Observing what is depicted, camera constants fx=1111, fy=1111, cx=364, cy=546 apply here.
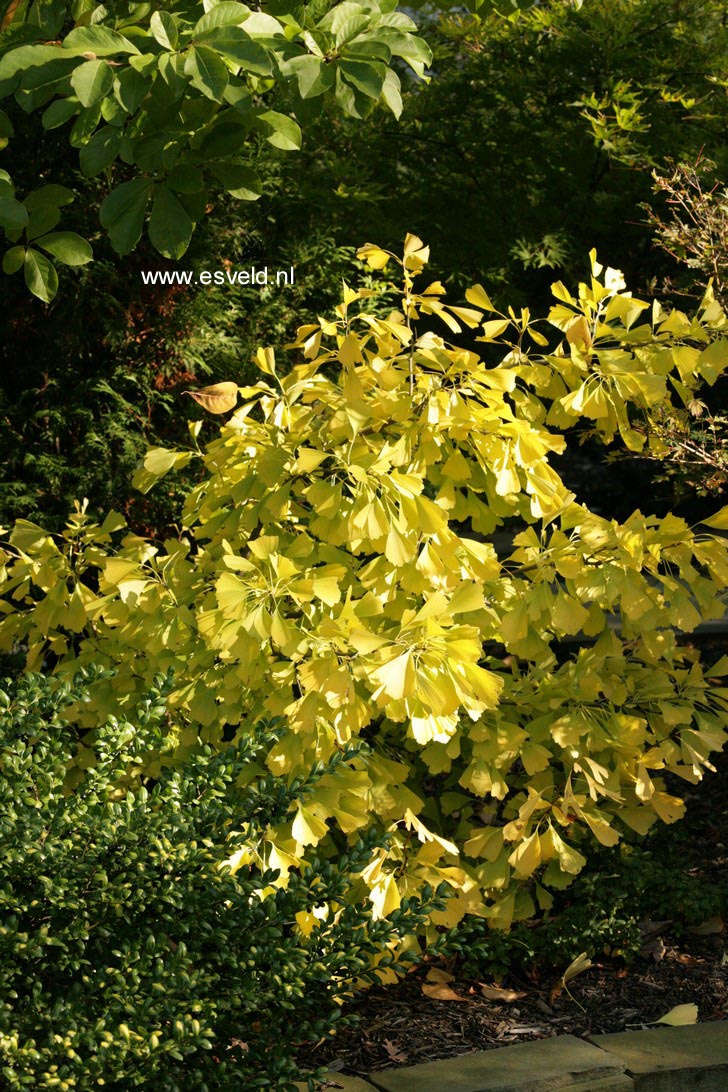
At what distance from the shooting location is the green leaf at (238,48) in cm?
249

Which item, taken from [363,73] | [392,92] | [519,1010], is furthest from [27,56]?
[519,1010]

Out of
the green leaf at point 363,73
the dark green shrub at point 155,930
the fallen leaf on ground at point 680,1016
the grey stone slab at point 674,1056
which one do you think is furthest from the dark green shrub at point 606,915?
the green leaf at point 363,73

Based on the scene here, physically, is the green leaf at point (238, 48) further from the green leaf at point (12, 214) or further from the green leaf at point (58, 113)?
the green leaf at point (12, 214)

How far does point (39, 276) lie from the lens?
295 centimetres

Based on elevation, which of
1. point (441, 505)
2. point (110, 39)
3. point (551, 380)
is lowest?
point (441, 505)

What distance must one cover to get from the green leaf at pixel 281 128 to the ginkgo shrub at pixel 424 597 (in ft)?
1.14

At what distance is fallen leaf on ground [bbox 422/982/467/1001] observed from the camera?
311 centimetres

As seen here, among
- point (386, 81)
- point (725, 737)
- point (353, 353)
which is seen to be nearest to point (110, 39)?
point (386, 81)

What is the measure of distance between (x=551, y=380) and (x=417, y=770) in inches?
49.9

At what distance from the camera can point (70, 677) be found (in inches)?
129

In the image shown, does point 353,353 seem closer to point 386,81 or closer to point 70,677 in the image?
point 386,81

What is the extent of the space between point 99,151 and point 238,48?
1.72 feet

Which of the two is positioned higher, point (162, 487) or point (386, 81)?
point (386, 81)

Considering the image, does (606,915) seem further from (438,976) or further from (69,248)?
(69,248)
